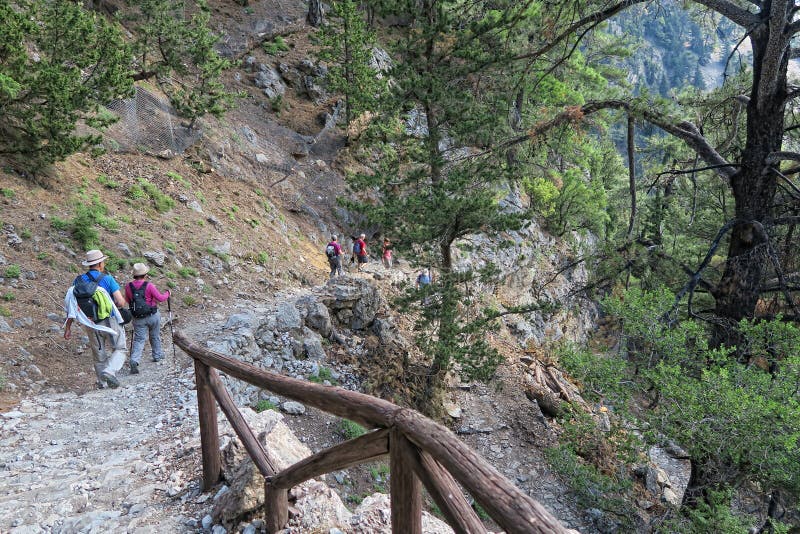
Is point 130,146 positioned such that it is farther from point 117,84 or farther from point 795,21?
point 795,21

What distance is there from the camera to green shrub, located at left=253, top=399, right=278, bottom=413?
7720mm

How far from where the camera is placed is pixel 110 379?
7.01 meters

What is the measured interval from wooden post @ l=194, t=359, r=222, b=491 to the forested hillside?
17.4 ft

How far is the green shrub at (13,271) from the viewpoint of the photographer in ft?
26.6

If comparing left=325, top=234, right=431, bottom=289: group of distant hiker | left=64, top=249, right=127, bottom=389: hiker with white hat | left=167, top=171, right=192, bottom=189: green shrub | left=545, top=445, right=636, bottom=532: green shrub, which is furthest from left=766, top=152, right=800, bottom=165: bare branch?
left=167, top=171, right=192, bottom=189: green shrub

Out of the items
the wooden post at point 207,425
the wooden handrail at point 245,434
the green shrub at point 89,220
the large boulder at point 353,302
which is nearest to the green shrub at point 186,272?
the green shrub at point 89,220

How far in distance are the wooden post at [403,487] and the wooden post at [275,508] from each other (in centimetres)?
130

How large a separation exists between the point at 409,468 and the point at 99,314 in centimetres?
677

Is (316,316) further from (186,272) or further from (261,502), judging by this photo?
(261,502)

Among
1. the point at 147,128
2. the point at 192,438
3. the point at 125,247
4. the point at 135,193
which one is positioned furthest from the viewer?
the point at 147,128

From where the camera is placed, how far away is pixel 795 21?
5109mm

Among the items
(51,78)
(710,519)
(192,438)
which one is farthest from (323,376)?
(51,78)

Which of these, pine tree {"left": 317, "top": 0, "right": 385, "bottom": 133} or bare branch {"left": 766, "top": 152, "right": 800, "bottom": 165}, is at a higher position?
pine tree {"left": 317, "top": 0, "right": 385, "bottom": 133}

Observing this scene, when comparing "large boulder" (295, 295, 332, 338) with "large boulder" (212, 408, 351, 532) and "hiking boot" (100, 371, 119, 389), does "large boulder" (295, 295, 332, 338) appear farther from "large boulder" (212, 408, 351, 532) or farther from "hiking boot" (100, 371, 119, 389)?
"large boulder" (212, 408, 351, 532)
